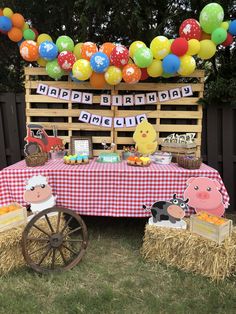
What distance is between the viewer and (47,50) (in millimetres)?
3531

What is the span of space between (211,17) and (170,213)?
2.18m

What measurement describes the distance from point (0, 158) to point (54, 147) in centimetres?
114

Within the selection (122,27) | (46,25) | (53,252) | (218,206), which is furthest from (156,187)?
(46,25)

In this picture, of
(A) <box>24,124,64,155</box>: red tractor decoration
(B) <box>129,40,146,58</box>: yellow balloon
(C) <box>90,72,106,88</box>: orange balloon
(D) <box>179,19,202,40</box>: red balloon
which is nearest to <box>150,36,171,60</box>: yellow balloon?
(B) <box>129,40,146,58</box>: yellow balloon

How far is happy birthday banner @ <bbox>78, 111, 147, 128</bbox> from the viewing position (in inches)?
156

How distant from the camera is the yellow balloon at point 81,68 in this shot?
11.4 feet

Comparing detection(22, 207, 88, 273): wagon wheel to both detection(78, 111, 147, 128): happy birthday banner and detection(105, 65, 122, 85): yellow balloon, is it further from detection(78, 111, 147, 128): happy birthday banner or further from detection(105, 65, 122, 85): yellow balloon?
detection(105, 65, 122, 85): yellow balloon

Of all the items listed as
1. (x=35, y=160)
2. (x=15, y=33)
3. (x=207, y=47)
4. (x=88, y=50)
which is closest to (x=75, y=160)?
(x=35, y=160)

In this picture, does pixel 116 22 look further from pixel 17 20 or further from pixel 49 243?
pixel 49 243

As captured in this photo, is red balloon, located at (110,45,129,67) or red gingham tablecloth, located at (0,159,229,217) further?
red balloon, located at (110,45,129,67)

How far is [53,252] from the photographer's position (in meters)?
2.77

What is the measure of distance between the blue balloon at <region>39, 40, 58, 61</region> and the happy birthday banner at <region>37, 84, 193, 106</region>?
1.62 feet

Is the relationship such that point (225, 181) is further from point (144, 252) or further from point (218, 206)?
point (144, 252)

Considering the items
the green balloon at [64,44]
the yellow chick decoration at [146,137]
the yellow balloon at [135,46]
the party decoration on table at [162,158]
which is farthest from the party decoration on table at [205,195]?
the green balloon at [64,44]
